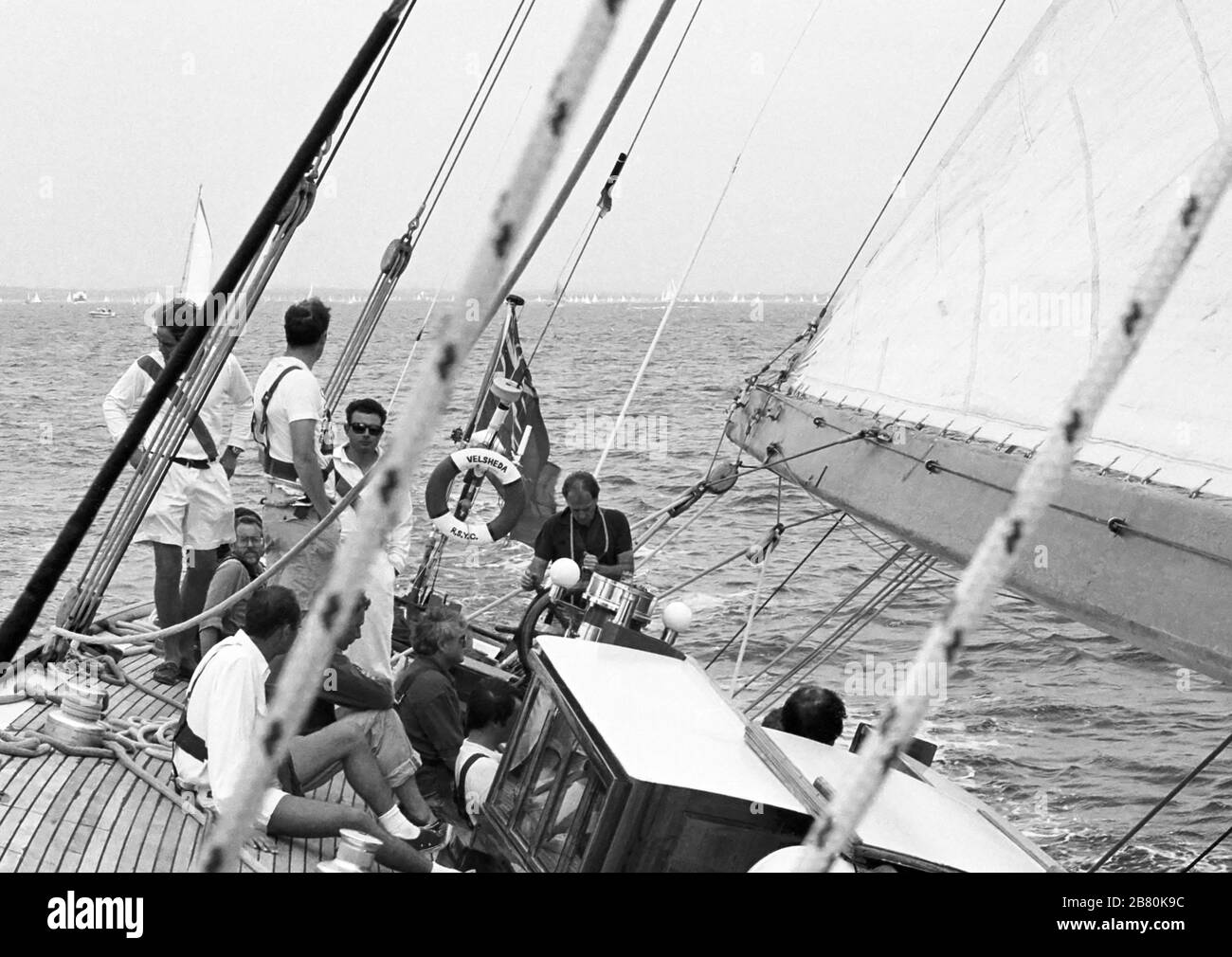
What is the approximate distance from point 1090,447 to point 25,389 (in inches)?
2052

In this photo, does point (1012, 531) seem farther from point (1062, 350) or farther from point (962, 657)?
point (962, 657)

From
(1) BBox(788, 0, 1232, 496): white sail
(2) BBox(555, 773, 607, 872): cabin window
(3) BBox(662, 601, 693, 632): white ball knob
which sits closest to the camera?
(1) BBox(788, 0, 1232, 496): white sail

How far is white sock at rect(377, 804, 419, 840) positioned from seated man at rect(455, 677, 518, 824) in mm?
237

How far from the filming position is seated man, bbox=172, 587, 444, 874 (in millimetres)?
4359

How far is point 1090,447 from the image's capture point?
3066 mm

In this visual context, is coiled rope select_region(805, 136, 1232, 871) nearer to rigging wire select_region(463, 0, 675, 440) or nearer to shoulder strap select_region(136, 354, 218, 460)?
rigging wire select_region(463, 0, 675, 440)

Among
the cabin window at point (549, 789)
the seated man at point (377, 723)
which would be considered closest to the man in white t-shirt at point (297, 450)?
the seated man at point (377, 723)

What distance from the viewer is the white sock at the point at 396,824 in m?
5.18

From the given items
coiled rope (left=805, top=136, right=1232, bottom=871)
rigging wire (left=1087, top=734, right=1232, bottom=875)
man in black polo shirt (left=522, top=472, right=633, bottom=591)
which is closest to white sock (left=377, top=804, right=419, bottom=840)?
man in black polo shirt (left=522, top=472, right=633, bottom=591)

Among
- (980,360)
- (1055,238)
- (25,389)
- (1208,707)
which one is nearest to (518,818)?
(980,360)

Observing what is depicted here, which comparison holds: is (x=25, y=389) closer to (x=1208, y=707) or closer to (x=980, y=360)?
(x=1208, y=707)

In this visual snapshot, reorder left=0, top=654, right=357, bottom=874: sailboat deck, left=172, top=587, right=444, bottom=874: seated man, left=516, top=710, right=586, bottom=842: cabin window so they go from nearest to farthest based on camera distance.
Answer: left=516, top=710, right=586, bottom=842: cabin window < left=0, top=654, right=357, bottom=874: sailboat deck < left=172, top=587, right=444, bottom=874: seated man

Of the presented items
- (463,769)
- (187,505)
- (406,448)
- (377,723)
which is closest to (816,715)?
(463,769)

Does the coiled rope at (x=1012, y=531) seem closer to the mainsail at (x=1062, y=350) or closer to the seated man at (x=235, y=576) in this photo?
the mainsail at (x=1062, y=350)
